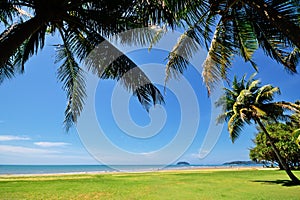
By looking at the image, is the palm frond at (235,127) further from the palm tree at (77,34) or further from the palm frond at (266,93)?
the palm tree at (77,34)

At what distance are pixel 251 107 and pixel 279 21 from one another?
44.5 feet

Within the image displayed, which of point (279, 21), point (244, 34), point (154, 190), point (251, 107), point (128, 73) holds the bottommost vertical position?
point (154, 190)

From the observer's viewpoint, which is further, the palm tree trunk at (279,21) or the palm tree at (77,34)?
the palm tree at (77,34)

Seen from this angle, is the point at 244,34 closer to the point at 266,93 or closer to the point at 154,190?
the point at 154,190

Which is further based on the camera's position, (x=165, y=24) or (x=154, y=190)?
(x=154, y=190)

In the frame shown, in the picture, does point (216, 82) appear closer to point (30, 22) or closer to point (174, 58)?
point (174, 58)

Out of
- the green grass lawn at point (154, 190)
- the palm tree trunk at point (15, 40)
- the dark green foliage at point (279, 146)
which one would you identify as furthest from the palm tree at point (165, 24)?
the dark green foliage at point (279, 146)

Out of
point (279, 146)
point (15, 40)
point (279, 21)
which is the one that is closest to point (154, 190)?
point (15, 40)

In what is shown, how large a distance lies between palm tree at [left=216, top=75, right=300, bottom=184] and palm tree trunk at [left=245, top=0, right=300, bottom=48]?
38.0 ft

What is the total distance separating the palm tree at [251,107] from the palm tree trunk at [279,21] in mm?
11597

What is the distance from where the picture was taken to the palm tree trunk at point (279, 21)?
11.0 ft

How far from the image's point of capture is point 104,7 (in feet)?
17.8

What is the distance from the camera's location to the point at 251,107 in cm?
1628

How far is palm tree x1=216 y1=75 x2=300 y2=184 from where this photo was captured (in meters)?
15.9
